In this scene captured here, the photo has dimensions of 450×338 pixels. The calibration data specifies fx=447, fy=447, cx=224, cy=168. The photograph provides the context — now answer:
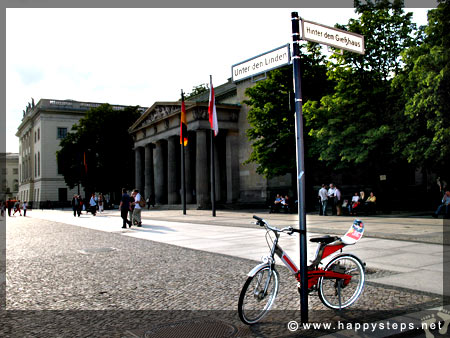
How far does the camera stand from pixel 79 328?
507 cm

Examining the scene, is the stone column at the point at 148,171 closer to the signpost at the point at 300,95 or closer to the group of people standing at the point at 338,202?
the group of people standing at the point at 338,202

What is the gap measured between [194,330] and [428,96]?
803 inches

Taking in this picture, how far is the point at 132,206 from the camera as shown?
71.2 feet

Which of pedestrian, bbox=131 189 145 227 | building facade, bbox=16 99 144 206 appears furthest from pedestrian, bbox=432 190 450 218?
building facade, bbox=16 99 144 206

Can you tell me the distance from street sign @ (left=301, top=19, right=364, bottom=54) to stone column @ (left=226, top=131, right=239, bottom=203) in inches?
1552

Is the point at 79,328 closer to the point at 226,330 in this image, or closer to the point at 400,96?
the point at 226,330

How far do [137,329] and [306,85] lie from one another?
2787cm

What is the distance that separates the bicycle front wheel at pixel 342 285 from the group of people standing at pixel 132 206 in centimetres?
1564

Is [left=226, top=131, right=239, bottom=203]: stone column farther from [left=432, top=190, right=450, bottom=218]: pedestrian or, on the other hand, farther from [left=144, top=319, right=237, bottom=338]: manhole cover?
[left=144, top=319, right=237, bottom=338]: manhole cover

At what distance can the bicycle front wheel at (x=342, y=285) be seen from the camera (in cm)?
544

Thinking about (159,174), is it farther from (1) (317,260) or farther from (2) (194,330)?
(2) (194,330)

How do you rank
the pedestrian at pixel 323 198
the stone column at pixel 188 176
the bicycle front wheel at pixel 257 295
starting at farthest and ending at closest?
the stone column at pixel 188 176, the pedestrian at pixel 323 198, the bicycle front wheel at pixel 257 295

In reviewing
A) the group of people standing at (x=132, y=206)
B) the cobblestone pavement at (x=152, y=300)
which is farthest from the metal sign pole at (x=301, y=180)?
the group of people standing at (x=132, y=206)

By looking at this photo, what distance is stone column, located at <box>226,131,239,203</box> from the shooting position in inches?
1767
